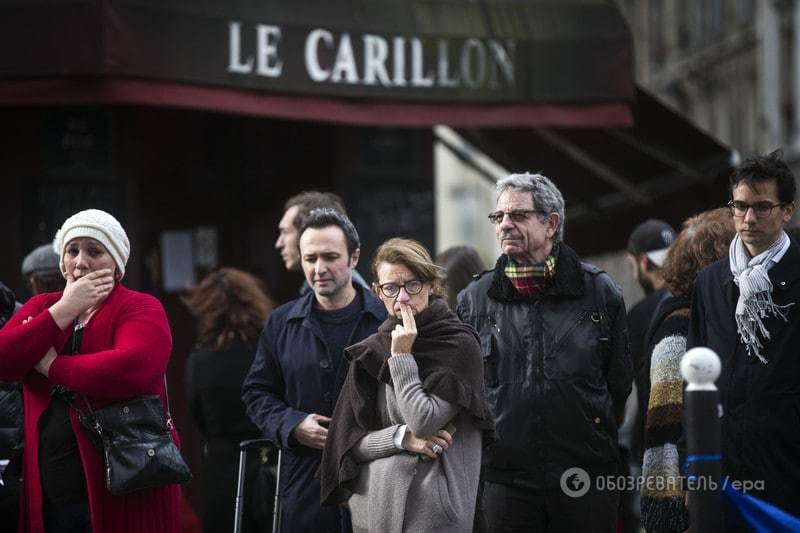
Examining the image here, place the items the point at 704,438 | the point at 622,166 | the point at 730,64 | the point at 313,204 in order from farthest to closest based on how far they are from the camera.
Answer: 1. the point at 730,64
2. the point at 622,166
3. the point at 313,204
4. the point at 704,438

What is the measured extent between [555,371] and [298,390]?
3.99 feet

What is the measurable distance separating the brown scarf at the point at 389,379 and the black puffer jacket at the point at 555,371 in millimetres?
527

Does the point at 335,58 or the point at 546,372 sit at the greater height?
the point at 335,58

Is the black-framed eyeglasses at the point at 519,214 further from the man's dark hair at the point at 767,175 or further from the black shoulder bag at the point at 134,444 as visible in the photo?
the black shoulder bag at the point at 134,444

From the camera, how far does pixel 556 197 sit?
710 centimetres

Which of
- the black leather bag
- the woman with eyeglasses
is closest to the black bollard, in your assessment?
the woman with eyeglasses

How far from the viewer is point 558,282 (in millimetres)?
6930

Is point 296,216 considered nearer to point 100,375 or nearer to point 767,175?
point 100,375

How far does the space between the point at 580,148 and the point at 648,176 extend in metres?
0.64

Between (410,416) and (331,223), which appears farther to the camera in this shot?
(331,223)

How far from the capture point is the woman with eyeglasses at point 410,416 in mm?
6031

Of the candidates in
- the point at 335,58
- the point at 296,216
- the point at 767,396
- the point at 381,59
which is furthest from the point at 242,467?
the point at 381,59

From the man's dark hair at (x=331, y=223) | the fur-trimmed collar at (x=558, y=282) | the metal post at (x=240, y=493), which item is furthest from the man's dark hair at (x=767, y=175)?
the metal post at (x=240, y=493)

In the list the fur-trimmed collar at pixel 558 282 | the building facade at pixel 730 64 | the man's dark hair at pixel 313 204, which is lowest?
the fur-trimmed collar at pixel 558 282
